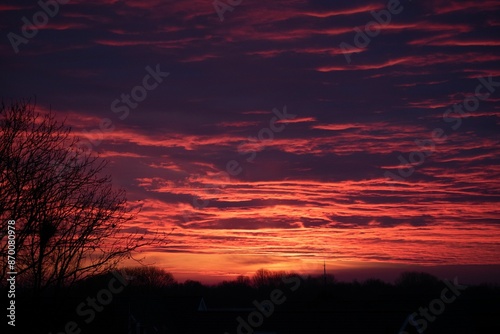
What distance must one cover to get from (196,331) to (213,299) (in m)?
33.5

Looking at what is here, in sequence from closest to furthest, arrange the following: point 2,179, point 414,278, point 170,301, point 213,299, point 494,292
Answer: point 2,179 < point 170,301 < point 213,299 < point 494,292 < point 414,278

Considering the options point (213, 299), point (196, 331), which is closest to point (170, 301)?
point (196, 331)

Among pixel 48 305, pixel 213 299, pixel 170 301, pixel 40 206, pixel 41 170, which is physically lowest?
pixel 48 305

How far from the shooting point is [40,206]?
1455 centimetres

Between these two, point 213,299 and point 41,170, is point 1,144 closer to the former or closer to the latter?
point 41,170

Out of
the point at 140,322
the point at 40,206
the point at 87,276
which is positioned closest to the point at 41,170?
the point at 40,206

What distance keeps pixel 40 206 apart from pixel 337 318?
27.9m

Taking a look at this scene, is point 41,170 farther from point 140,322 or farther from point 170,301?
point 170,301

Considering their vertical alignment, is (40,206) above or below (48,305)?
above

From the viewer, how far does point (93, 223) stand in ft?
51.7

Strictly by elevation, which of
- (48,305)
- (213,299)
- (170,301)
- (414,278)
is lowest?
(48,305)

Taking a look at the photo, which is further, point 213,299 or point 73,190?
point 213,299

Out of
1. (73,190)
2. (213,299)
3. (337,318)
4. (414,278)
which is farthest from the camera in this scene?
(414,278)

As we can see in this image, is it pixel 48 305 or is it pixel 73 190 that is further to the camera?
pixel 73 190
